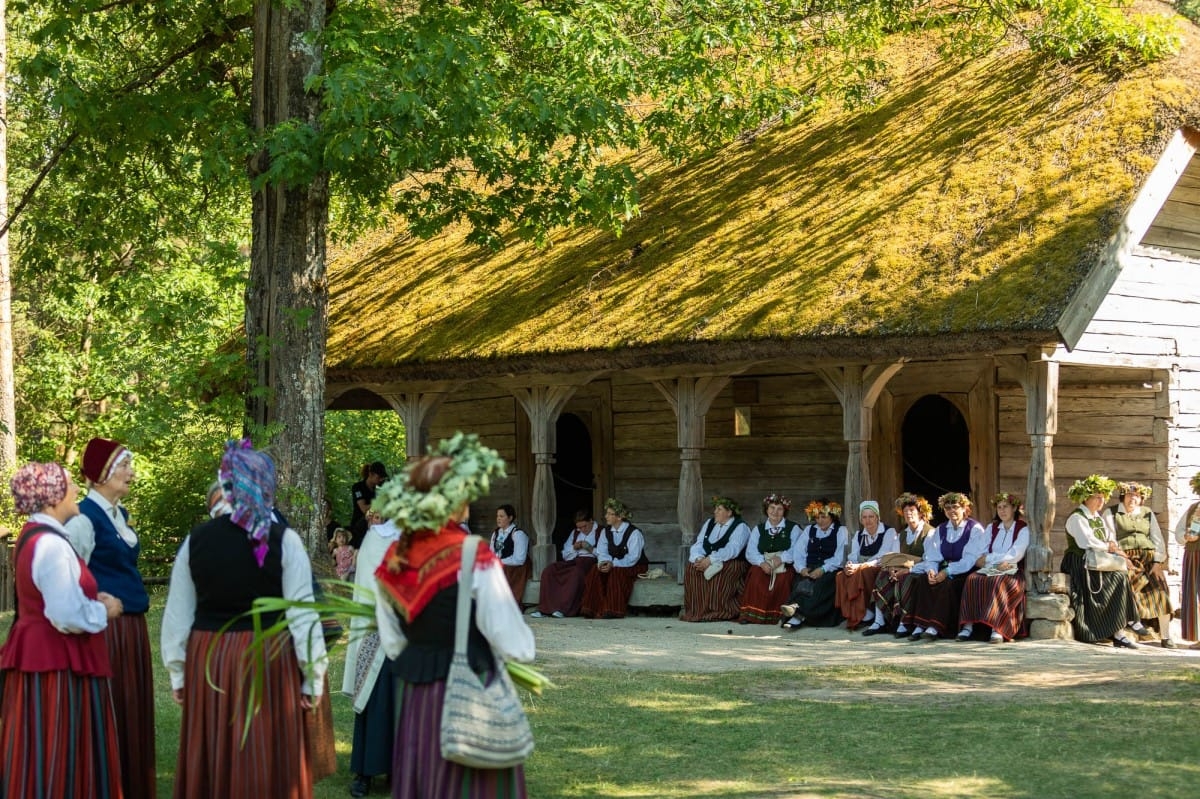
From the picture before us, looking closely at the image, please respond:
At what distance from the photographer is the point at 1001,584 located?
40.5 ft

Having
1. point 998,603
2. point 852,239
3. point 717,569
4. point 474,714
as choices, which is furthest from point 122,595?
point 852,239

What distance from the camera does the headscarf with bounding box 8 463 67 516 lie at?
19.1ft

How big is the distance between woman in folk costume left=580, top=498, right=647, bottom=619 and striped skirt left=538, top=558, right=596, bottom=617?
0.08 m

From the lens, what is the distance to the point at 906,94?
1620 cm

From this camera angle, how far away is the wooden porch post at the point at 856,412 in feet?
45.2

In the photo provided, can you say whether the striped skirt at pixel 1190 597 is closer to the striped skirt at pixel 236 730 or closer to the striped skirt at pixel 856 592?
the striped skirt at pixel 856 592

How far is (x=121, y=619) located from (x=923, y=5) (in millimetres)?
11908

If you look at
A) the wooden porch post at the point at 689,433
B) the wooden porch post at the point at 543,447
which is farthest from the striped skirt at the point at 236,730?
the wooden porch post at the point at 543,447

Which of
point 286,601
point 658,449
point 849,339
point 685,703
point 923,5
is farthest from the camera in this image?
point 658,449

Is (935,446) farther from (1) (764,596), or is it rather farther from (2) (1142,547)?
(2) (1142,547)

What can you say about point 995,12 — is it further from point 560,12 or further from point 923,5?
point 560,12

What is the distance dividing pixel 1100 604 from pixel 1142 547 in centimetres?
83

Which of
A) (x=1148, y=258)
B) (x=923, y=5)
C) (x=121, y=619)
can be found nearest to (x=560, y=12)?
(x=923, y=5)

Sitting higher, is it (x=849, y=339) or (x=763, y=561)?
(x=849, y=339)
